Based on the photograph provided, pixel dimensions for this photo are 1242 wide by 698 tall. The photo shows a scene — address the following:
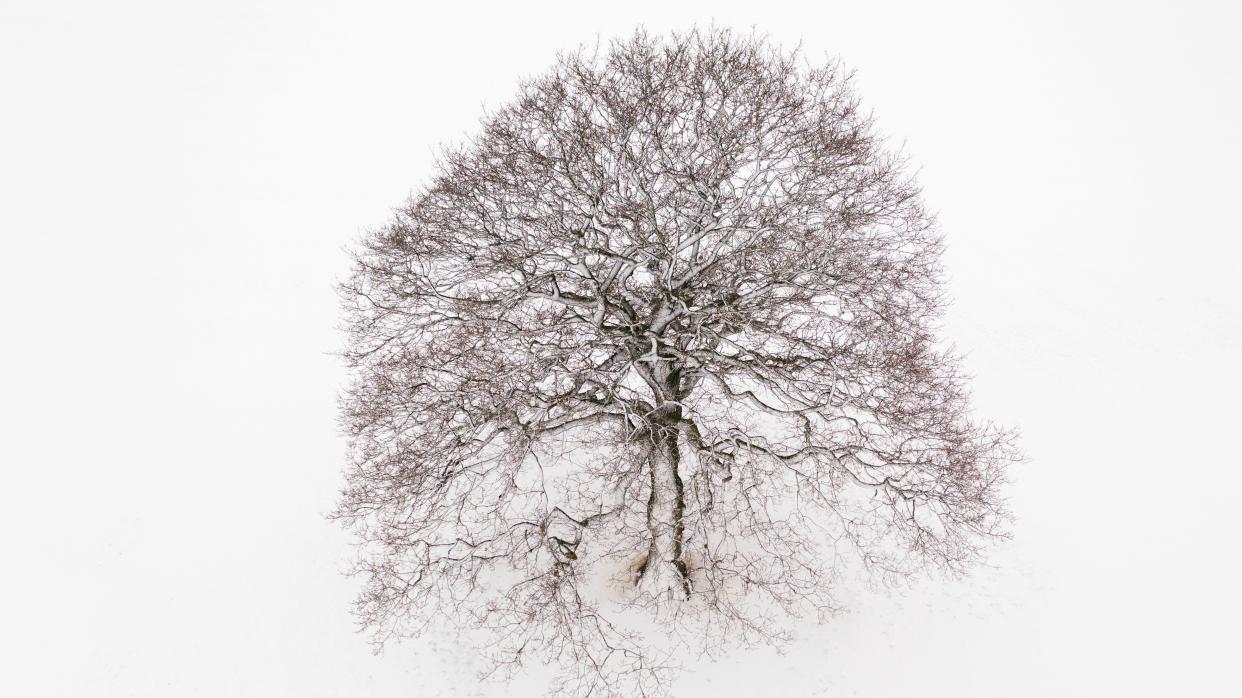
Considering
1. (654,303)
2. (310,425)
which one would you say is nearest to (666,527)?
(654,303)

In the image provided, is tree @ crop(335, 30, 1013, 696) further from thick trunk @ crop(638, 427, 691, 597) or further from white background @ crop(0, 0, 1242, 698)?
white background @ crop(0, 0, 1242, 698)

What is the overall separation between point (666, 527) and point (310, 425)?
1321cm

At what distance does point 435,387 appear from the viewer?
35.5 ft

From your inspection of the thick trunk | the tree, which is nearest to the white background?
the thick trunk

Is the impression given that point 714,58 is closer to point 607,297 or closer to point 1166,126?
point 607,297

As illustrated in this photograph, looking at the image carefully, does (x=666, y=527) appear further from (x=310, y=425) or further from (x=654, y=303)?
(x=310, y=425)

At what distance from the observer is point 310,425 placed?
20.0 meters

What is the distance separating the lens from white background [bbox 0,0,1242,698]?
12.0m

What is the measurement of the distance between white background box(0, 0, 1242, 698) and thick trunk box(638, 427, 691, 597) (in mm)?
1661

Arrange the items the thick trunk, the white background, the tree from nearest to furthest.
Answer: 1. the tree
2. the thick trunk
3. the white background

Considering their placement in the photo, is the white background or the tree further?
the white background

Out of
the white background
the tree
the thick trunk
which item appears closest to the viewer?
the tree

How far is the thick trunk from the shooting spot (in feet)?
38.4

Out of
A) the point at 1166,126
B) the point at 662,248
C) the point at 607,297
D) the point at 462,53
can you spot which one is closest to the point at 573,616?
the point at 607,297
